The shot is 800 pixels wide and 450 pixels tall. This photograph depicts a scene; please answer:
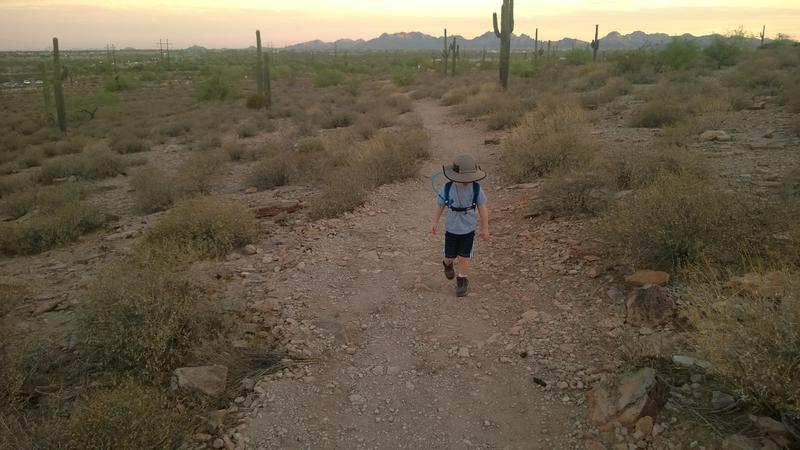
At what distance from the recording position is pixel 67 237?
866cm

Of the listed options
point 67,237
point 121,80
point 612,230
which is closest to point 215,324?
point 612,230

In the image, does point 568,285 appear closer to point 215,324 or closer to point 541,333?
point 541,333

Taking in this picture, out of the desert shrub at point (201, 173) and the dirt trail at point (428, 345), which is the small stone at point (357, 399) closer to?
the dirt trail at point (428, 345)

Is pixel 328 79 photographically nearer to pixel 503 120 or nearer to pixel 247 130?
pixel 247 130

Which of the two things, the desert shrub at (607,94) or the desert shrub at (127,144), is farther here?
the desert shrub at (607,94)

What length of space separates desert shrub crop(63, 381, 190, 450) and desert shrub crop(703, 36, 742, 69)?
2988 cm

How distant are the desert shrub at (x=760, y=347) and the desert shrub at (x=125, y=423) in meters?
3.56

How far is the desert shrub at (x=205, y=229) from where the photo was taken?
7020 millimetres

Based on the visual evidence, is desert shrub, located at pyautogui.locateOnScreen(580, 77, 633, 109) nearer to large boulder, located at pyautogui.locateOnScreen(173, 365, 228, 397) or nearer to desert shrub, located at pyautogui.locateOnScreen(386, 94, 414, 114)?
desert shrub, located at pyautogui.locateOnScreen(386, 94, 414, 114)

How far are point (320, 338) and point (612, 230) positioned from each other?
10.5 ft

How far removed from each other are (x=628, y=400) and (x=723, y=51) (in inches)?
1167

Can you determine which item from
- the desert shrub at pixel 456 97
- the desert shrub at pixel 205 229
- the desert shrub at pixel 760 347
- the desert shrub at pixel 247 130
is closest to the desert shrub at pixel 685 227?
the desert shrub at pixel 760 347

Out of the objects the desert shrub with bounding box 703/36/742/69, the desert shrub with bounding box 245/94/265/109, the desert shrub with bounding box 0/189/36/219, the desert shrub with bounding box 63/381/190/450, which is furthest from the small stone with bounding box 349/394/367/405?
the desert shrub with bounding box 703/36/742/69

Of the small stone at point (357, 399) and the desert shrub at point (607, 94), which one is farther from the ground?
the desert shrub at point (607, 94)
